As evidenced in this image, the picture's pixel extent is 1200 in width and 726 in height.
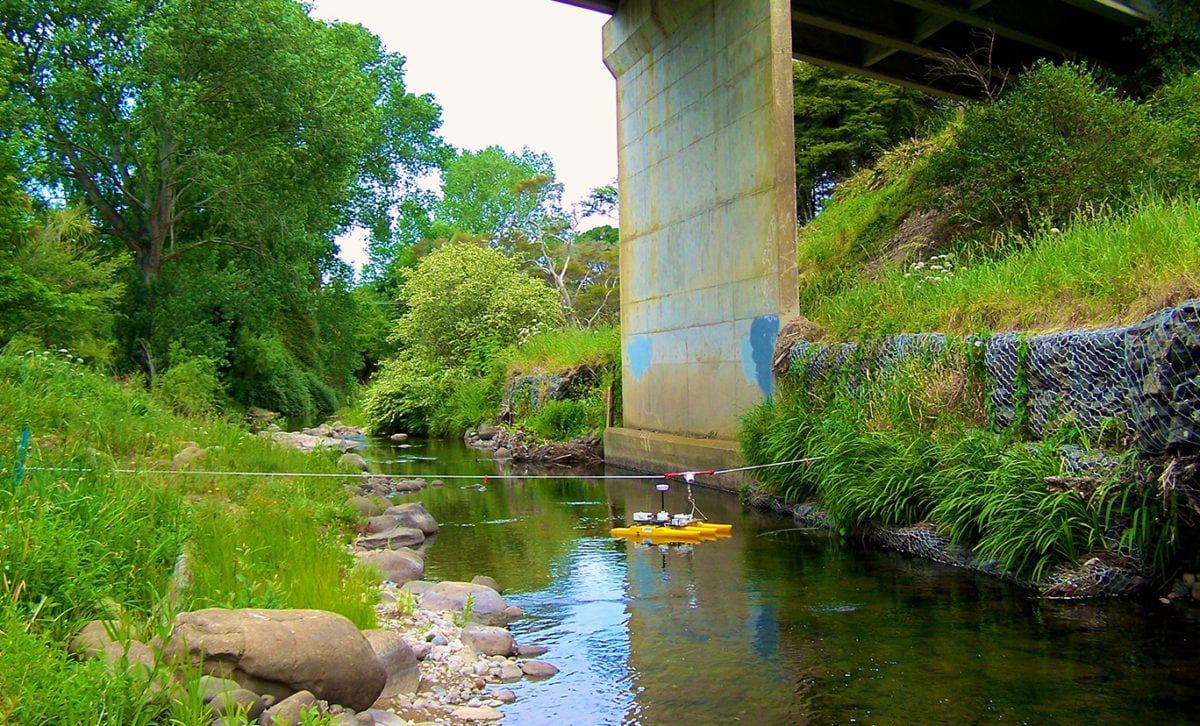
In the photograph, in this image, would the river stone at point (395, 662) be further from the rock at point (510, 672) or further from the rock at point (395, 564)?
the rock at point (395, 564)

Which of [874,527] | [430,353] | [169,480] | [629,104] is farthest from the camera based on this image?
[430,353]

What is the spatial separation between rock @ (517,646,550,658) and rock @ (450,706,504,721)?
3.13ft

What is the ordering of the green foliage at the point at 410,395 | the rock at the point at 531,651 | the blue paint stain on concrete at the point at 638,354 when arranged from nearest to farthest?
1. the rock at the point at 531,651
2. the blue paint stain on concrete at the point at 638,354
3. the green foliage at the point at 410,395

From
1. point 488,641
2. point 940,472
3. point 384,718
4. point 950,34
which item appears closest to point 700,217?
point 940,472

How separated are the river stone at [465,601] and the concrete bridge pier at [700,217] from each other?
615cm

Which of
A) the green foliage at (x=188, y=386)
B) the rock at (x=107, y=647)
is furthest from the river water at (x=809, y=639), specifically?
the green foliage at (x=188, y=386)

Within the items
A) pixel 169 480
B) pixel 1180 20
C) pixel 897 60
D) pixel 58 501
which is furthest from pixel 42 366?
pixel 1180 20

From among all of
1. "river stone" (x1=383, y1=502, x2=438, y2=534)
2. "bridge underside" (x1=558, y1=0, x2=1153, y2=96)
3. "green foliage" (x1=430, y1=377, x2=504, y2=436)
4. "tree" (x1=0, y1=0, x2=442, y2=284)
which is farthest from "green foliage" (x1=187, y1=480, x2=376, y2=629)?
"green foliage" (x1=430, y1=377, x2=504, y2=436)

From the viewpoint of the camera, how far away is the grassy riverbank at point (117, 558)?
10.7ft

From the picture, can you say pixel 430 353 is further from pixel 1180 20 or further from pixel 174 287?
pixel 1180 20

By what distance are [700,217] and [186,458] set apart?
26.0 ft

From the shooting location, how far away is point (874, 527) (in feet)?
27.6

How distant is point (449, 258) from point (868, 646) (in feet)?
78.8

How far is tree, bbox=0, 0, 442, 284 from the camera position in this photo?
16734mm
